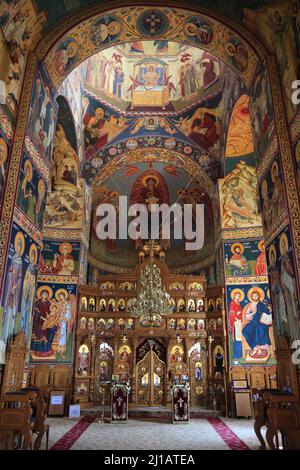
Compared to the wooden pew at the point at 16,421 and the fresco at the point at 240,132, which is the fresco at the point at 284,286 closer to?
the wooden pew at the point at 16,421

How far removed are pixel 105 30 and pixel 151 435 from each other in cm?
1102

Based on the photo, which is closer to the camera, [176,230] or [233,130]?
[233,130]

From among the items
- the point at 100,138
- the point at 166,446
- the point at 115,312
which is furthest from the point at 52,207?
the point at 166,446

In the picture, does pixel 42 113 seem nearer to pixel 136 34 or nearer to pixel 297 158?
pixel 136 34

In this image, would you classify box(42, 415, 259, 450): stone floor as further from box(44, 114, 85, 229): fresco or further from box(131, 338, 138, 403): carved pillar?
box(44, 114, 85, 229): fresco

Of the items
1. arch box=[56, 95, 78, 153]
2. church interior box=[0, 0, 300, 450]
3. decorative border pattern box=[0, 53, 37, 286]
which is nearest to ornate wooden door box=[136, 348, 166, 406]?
church interior box=[0, 0, 300, 450]

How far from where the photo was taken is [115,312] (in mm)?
15430

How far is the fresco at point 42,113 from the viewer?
342 inches

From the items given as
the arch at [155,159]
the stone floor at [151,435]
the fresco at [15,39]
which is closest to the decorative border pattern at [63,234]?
Result: the arch at [155,159]

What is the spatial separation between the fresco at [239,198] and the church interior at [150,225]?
0.06 m

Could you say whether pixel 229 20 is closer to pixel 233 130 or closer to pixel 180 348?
pixel 233 130

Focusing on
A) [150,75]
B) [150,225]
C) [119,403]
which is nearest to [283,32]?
[150,75]

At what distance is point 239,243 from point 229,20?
827cm

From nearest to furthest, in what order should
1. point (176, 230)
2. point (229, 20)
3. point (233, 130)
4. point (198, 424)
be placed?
point (229, 20) → point (198, 424) → point (233, 130) → point (176, 230)
